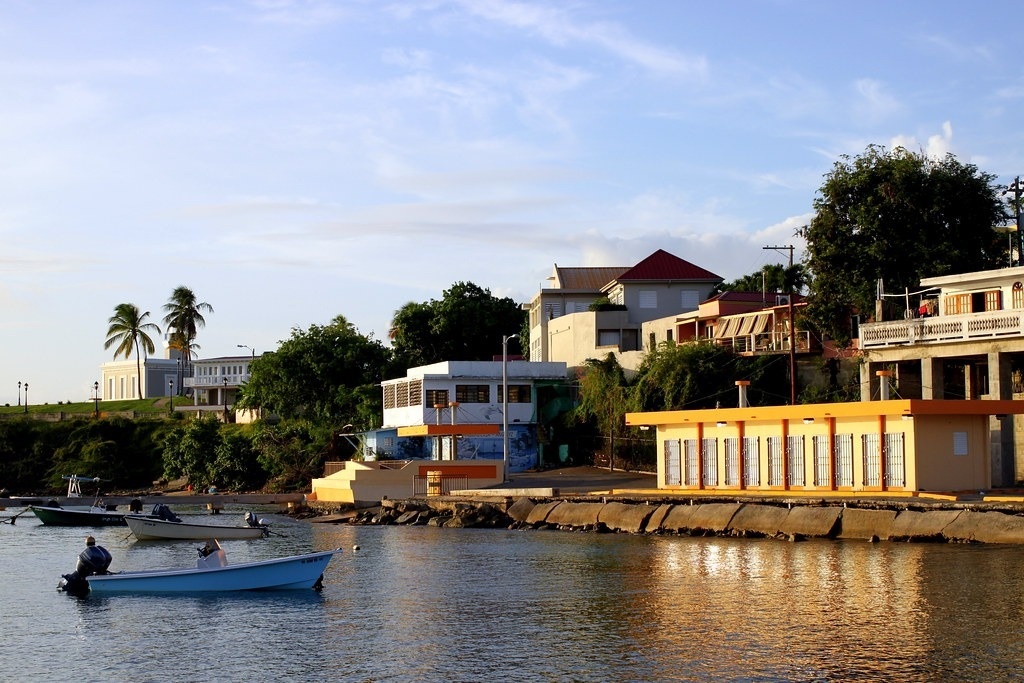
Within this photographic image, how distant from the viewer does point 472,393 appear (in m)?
74.9

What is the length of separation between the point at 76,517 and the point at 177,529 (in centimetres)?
1470

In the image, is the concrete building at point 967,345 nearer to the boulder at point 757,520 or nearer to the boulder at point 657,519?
the boulder at point 757,520

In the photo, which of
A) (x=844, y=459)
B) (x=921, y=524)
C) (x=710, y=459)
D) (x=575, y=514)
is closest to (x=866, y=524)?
(x=921, y=524)

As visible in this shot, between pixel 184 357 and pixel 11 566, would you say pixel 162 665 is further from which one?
pixel 184 357

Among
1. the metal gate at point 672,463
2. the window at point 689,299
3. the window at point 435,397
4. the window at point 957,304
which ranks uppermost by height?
the window at point 689,299

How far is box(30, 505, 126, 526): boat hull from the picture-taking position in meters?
64.7

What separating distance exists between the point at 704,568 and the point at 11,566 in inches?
973

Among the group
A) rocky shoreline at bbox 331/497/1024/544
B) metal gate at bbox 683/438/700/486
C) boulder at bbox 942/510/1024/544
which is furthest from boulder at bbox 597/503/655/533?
boulder at bbox 942/510/1024/544

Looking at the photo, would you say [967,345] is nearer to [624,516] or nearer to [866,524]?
[866,524]

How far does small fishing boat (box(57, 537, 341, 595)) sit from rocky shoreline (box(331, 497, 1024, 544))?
16512 millimetres

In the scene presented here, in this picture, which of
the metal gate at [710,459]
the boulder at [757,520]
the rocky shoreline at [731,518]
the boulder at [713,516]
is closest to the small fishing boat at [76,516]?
the rocky shoreline at [731,518]

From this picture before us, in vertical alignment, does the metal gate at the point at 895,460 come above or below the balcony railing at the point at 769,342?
below

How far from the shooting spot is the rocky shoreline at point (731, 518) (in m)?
37.7

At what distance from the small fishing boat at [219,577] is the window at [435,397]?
4007 cm
